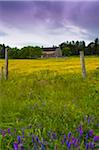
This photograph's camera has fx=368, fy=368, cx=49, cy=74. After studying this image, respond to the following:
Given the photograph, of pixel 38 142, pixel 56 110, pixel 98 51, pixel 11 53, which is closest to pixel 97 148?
pixel 38 142

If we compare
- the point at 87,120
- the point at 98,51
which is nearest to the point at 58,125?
the point at 87,120

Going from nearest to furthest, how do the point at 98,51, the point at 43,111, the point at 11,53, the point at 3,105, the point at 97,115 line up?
the point at 97,115 < the point at 43,111 < the point at 3,105 < the point at 11,53 < the point at 98,51

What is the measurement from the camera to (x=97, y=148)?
147 inches

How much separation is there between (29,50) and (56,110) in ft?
259

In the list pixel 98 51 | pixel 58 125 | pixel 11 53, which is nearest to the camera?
pixel 58 125

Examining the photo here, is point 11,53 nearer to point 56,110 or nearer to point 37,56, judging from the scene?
point 37,56

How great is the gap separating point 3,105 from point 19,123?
187 centimetres

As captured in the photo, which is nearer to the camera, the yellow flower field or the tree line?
the yellow flower field

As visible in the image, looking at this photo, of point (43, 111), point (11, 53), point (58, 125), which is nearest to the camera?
point (58, 125)

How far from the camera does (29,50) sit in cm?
8469

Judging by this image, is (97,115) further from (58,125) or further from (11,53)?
(11,53)

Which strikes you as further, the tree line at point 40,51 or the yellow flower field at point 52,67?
the tree line at point 40,51

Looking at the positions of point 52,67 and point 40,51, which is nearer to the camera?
point 52,67

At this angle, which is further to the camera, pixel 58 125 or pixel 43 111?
pixel 43 111
